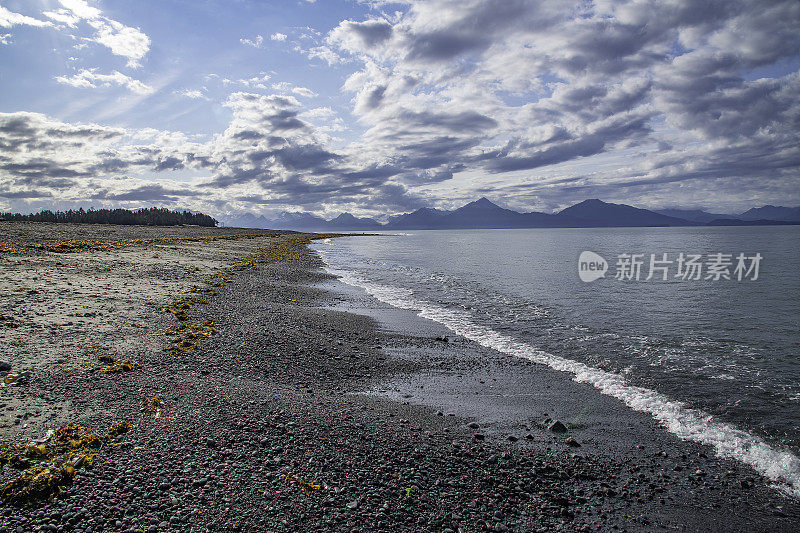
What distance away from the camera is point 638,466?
6.53m

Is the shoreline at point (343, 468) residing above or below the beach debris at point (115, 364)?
below

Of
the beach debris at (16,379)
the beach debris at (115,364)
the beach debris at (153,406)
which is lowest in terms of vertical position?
the beach debris at (153,406)

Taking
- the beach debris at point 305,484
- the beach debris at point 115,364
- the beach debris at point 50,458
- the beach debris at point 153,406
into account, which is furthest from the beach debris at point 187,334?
the beach debris at point 305,484

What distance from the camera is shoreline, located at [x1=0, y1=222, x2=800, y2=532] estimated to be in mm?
4645

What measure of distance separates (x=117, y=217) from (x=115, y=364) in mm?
126613

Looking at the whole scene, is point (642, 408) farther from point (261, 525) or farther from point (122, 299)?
point (122, 299)

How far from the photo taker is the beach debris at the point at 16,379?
6.94m

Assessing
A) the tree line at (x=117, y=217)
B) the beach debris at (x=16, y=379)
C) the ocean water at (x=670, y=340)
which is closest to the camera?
the beach debris at (x=16, y=379)

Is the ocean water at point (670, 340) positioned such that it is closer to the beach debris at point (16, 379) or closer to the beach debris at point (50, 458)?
the beach debris at point (50, 458)

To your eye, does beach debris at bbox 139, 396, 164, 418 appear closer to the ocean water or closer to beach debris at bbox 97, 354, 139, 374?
beach debris at bbox 97, 354, 139, 374

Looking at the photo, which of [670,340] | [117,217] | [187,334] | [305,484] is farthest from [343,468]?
[117,217]

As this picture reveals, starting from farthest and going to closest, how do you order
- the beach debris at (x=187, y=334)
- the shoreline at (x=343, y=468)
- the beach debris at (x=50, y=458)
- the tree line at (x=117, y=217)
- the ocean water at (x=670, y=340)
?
the tree line at (x=117, y=217) < the beach debris at (x=187, y=334) < the ocean water at (x=670, y=340) < the shoreline at (x=343, y=468) < the beach debris at (x=50, y=458)

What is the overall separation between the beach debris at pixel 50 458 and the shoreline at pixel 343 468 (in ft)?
0.47

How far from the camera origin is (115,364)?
27.6 ft
